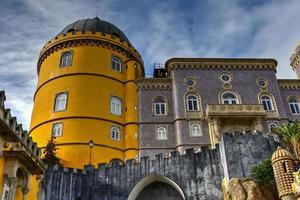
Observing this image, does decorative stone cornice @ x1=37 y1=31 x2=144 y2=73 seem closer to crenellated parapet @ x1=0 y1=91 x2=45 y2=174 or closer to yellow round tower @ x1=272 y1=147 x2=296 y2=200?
crenellated parapet @ x1=0 y1=91 x2=45 y2=174

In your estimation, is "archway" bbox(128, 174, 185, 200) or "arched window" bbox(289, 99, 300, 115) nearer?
"archway" bbox(128, 174, 185, 200)

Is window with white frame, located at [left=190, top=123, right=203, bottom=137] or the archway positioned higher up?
window with white frame, located at [left=190, top=123, right=203, bottom=137]

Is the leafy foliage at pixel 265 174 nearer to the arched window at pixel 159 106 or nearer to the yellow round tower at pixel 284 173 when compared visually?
the yellow round tower at pixel 284 173

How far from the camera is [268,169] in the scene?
19.6 meters

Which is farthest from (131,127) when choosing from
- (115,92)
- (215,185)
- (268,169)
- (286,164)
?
(286,164)

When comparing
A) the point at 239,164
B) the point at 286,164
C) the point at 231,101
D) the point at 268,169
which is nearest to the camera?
the point at 286,164

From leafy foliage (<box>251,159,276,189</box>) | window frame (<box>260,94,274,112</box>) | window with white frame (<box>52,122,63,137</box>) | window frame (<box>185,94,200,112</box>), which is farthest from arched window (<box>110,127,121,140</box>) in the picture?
leafy foliage (<box>251,159,276,189</box>)

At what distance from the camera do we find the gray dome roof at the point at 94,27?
36625mm

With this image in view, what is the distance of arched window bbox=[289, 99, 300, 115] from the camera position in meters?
33.8

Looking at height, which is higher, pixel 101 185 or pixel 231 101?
pixel 231 101

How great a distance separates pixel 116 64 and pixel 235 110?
12380 millimetres

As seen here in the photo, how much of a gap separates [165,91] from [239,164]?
14.4 m

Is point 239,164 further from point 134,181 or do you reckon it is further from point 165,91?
point 165,91

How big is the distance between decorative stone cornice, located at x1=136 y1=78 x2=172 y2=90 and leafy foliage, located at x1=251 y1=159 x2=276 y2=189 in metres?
15.4
